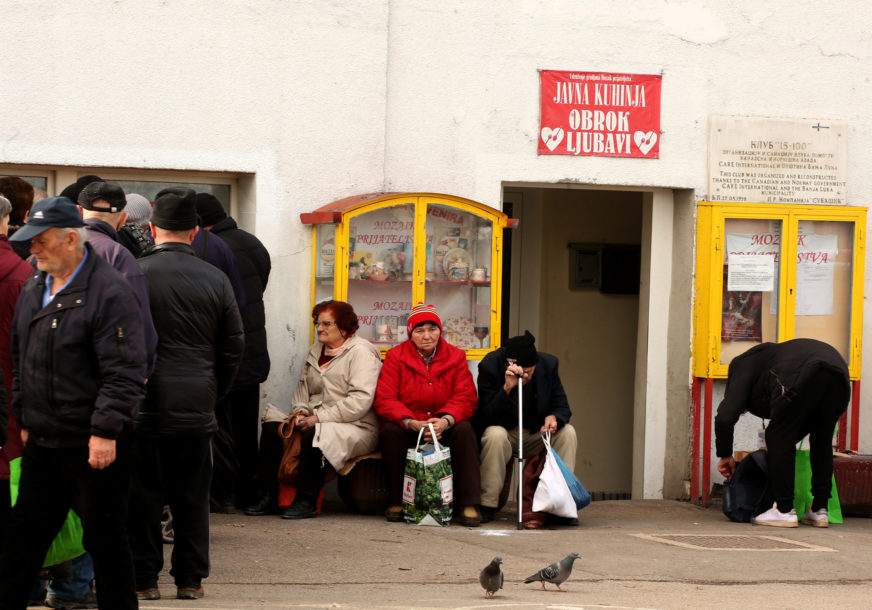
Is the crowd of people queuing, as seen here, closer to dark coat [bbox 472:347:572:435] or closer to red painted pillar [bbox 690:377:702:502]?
dark coat [bbox 472:347:572:435]

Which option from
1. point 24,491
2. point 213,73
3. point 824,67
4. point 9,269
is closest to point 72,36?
point 213,73

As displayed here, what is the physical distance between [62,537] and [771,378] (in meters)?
5.19

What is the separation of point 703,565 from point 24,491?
3911 mm

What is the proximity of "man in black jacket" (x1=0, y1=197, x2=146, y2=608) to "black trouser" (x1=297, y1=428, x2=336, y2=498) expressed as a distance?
12.3 feet

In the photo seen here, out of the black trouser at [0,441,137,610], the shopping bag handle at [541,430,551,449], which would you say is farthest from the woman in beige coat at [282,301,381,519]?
the black trouser at [0,441,137,610]

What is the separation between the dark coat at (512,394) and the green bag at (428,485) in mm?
483

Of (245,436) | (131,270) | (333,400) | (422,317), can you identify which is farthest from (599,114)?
(131,270)

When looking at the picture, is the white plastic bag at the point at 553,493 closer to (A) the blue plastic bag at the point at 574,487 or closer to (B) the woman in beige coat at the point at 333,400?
(A) the blue plastic bag at the point at 574,487

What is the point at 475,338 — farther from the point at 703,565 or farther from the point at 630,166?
the point at 703,565

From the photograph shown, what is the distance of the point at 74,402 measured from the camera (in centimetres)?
473

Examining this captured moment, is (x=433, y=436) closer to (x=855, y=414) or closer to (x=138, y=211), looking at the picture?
(x=138, y=211)

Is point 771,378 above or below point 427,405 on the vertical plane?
above

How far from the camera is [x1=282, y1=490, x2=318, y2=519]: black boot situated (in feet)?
28.1

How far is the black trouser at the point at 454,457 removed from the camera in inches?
339
